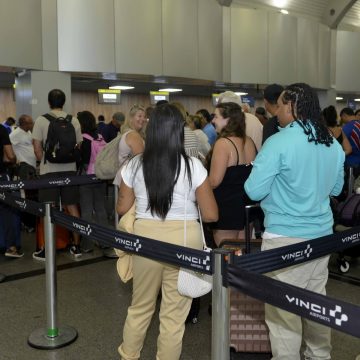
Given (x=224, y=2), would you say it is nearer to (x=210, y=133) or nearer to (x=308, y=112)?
(x=210, y=133)

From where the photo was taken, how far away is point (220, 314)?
1955 mm

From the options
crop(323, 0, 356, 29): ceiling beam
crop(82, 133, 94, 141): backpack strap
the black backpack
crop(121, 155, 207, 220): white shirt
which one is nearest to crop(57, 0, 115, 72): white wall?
crop(82, 133, 94, 141): backpack strap

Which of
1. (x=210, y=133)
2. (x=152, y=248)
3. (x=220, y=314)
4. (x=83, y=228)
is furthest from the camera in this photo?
(x=210, y=133)

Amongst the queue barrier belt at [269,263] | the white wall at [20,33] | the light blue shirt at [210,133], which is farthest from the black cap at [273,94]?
the white wall at [20,33]

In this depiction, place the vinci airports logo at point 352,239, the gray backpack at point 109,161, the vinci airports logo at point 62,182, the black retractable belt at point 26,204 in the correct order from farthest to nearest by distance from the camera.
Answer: the vinci airports logo at point 62,182 < the gray backpack at point 109,161 < the black retractable belt at point 26,204 < the vinci airports logo at point 352,239

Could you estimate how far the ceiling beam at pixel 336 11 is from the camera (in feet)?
49.9

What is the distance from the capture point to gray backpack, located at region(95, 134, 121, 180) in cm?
444

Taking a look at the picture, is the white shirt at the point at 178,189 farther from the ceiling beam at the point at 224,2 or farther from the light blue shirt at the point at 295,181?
the ceiling beam at the point at 224,2

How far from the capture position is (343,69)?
15.9 m

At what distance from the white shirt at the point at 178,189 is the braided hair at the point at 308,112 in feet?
1.78

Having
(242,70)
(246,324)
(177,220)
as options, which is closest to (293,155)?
(177,220)

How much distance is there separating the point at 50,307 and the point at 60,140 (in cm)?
224

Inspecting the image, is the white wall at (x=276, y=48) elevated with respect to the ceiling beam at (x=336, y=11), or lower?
lower

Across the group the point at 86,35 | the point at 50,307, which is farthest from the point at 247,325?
the point at 86,35
